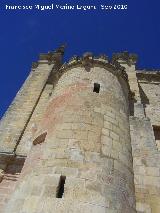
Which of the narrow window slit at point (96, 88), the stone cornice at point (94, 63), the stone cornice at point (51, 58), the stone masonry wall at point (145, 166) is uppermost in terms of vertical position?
the stone cornice at point (51, 58)

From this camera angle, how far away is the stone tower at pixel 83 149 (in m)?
6.07

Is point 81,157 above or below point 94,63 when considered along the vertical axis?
below

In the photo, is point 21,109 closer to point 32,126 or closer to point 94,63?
point 32,126

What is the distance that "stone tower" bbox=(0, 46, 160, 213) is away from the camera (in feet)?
19.9

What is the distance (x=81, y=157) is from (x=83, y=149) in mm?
262

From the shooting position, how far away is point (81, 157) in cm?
670

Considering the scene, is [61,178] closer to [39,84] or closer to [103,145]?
A: [103,145]

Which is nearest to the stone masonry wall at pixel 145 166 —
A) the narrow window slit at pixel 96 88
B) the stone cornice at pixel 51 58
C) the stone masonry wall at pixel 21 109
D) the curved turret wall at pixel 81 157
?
the curved turret wall at pixel 81 157

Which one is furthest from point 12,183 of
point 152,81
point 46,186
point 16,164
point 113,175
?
point 152,81

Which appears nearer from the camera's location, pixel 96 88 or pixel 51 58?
pixel 96 88

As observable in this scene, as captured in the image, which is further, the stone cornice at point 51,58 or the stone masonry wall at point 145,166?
the stone cornice at point 51,58

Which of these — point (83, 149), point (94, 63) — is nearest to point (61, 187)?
point (83, 149)

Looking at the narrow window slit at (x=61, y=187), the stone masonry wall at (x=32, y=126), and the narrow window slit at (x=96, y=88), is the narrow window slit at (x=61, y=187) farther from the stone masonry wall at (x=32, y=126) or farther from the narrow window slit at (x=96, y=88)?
the narrow window slit at (x=96, y=88)

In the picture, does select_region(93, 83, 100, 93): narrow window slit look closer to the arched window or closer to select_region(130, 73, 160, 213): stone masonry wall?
select_region(130, 73, 160, 213): stone masonry wall
